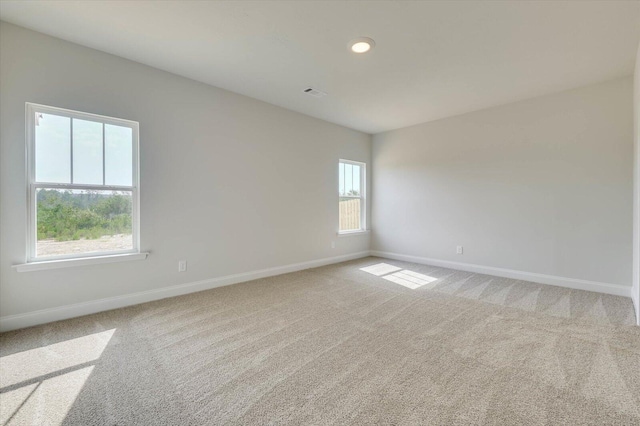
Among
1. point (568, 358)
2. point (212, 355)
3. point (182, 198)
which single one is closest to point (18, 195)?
point (182, 198)

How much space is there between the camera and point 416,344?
2234 millimetres

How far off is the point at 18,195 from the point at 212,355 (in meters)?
2.26

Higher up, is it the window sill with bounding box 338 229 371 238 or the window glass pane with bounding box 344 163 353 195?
the window glass pane with bounding box 344 163 353 195

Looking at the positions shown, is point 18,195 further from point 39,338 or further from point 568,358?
point 568,358

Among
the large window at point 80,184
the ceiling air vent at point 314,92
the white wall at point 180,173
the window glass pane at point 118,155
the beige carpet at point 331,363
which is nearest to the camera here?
the beige carpet at point 331,363

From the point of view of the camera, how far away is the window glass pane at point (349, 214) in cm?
555

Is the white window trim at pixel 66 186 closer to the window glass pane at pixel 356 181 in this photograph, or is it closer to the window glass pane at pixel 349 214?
the window glass pane at pixel 349 214

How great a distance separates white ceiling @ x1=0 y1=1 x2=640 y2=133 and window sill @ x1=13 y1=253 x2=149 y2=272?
2107 mm

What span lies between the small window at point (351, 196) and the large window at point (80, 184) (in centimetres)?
347

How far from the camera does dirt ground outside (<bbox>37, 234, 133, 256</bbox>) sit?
2.61 metres

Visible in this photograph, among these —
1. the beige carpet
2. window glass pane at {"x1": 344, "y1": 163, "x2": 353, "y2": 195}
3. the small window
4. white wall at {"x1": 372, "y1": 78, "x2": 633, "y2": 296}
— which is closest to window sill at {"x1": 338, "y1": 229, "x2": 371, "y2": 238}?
the small window

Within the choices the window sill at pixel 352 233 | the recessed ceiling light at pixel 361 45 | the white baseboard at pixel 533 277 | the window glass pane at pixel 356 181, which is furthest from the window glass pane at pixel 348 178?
the recessed ceiling light at pixel 361 45

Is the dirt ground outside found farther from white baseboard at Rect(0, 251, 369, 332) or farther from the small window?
the small window

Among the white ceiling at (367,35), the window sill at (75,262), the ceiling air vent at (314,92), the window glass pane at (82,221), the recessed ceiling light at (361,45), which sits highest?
the ceiling air vent at (314,92)
